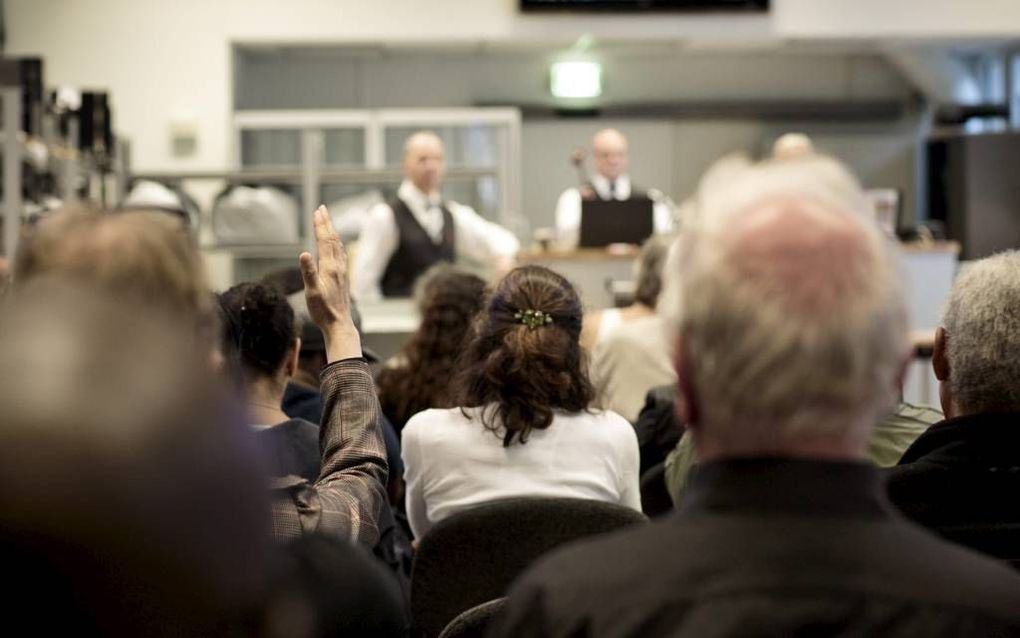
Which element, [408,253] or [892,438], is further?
[408,253]

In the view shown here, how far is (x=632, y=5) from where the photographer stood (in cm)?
879

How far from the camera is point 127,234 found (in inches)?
38.7

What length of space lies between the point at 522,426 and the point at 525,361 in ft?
0.40

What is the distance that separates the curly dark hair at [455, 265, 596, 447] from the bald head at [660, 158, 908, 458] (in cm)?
157

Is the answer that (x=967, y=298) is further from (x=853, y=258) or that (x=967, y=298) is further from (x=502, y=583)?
(x=853, y=258)

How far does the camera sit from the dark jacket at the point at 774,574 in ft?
3.00

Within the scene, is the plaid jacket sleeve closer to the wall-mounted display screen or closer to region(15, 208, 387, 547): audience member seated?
region(15, 208, 387, 547): audience member seated

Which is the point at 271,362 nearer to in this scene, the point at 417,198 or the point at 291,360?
the point at 291,360

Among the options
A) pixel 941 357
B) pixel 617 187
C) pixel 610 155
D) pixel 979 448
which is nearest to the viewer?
pixel 979 448

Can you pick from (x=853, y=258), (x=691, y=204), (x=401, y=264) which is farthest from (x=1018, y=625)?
(x=401, y=264)

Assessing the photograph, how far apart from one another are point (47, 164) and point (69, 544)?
21.1 feet

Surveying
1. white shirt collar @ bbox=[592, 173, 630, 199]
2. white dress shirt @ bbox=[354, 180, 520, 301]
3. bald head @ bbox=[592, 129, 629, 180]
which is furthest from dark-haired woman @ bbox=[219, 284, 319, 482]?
white shirt collar @ bbox=[592, 173, 630, 199]

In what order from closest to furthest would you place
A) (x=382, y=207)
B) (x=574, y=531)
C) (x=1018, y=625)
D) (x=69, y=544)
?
1. (x=69, y=544)
2. (x=1018, y=625)
3. (x=574, y=531)
4. (x=382, y=207)

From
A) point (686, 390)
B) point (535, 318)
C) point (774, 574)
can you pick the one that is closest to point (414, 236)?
point (535, 318)
